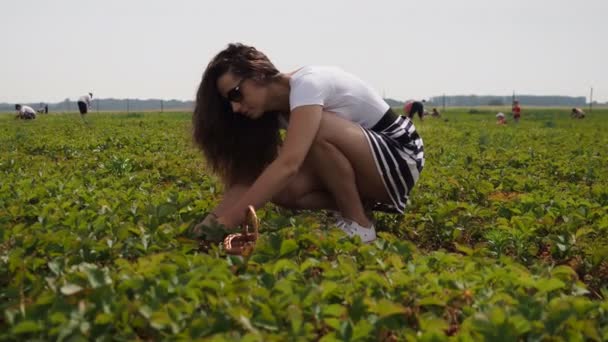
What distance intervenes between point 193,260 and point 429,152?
7112mm

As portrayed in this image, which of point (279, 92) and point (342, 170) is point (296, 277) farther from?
point (279, 92)

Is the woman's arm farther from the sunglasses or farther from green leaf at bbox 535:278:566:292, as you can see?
green leaf at bbox 535:278:566:292

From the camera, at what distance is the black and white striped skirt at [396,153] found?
11.4 feet

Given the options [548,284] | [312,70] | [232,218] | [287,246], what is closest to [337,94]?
[312,70]

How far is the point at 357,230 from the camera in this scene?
11.1 feet

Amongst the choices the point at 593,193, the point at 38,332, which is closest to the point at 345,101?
the point at 38,332

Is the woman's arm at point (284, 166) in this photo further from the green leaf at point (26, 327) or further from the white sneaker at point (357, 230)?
the green leaf at point (26, 327)

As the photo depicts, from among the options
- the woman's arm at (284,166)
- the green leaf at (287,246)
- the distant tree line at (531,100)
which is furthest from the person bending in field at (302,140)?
the distant tree line at (531,100)

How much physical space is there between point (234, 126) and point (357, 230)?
0.92m

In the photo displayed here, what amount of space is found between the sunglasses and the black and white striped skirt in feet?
2.37

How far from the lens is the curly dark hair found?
3.26 m

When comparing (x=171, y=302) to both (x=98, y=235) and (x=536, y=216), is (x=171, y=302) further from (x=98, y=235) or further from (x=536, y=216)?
(x=536, y=216)

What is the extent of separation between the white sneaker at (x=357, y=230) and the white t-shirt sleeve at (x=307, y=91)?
0.67 meters

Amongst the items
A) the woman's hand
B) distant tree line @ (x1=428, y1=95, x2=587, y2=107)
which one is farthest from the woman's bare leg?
distant tree line @ (x1=428, y1=95, x2=587, y2=107)
